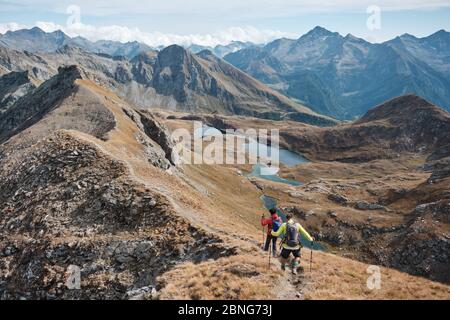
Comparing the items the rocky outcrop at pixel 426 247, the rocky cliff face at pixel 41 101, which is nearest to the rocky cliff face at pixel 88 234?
the rocky cliff face at pixel 41 101

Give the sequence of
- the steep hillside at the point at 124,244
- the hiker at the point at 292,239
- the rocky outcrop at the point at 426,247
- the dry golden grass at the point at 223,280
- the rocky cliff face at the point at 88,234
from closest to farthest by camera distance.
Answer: the dry golden grass at the point at 223,280 → the steep hillside at the point at 124,244 → the hiker at the point at 292,239 → the rocky cliff face at the point at 88,234 → the rocky outcrop at the point at 426,247

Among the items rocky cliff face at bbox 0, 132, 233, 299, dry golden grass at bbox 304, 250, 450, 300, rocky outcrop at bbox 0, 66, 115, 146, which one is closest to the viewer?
dry golden grass at bbox 304, 250, 450, 300

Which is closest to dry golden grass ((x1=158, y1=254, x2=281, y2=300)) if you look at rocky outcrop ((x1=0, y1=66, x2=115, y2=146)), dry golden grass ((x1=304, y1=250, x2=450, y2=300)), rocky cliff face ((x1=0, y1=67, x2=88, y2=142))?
dry golden grass ((x1=304, y1=250, x2=450, y2=300))

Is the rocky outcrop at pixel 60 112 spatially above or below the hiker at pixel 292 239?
above

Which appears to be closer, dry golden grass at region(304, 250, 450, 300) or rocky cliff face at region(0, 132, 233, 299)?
dry golden grass at region(304, 250, 450, 300)

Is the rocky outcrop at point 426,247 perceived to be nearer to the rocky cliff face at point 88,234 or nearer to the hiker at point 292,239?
the hiker at point 292,239

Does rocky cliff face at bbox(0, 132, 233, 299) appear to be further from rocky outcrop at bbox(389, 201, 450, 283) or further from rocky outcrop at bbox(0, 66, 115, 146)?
rocky outcrop at bbox(389, 201, 450, 283)

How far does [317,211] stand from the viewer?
151m

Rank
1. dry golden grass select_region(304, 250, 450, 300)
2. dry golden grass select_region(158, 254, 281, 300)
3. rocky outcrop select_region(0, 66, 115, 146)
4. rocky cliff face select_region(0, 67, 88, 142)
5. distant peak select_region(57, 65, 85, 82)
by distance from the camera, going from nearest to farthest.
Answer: dry golden grass select_region(304, 250, 450, 300) < dry golden grass select_region(158, 254, 281, 300) < rocky outcrop select_region(0, 66, 115, 146) < rocky cliff face select_region(0, 67, 88, 142) < distant peak select_region(57, 65, 85, 82)

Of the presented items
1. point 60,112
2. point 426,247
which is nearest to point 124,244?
point 60,112

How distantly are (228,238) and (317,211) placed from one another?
12613 centimetres

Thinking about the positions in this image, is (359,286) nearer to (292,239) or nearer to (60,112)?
(292,239)
